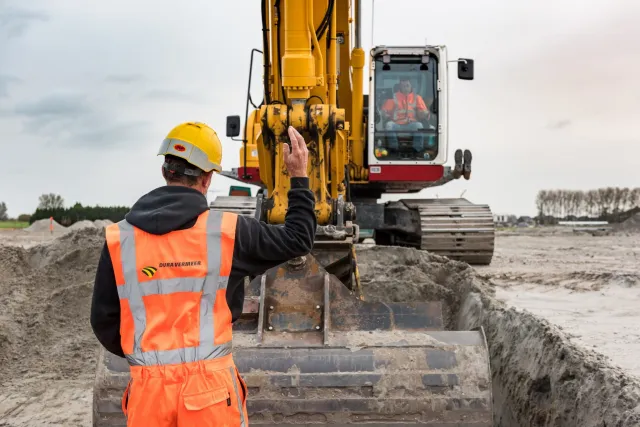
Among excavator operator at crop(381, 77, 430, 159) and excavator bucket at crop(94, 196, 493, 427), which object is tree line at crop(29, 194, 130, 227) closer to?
excavator operator at crop(381, 77, 430, 159)

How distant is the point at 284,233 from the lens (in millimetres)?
2330

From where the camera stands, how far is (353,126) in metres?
8.55

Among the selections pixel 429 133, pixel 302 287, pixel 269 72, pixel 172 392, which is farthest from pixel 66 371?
pixel 429 133

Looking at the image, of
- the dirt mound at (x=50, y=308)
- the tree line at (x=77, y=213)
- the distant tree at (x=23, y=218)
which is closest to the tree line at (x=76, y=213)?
the tree line at (x=77, y=213)

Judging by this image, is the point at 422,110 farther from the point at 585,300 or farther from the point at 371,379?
the point at 371,379

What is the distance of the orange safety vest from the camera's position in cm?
214

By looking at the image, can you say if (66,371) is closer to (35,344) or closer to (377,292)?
(35,344)

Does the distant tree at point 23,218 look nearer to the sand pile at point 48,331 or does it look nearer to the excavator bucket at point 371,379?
the sand pile at point 48,331

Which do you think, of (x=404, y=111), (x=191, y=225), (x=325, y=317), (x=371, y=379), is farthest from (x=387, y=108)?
(x=191, y=225)

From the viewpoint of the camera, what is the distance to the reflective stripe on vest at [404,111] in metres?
9.16

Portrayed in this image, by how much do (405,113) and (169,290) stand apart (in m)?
7.44

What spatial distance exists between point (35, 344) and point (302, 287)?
389 centimetres

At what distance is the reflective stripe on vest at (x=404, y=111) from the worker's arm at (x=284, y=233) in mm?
6867

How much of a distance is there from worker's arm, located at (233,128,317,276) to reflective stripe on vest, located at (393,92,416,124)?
6867 mm
